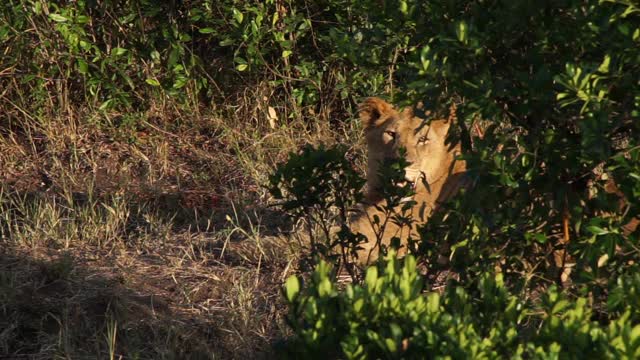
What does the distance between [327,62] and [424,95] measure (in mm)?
3998

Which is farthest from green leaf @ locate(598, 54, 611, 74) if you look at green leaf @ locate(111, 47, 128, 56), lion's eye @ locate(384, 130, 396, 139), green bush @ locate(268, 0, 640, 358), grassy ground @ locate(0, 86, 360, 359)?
green leaf @ locate(111, 47, 128, 56)

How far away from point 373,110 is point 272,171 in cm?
97

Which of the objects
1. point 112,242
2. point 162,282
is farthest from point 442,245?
point 112,242

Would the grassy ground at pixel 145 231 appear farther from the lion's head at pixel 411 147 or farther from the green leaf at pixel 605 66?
the green leaf at pixel 605 66

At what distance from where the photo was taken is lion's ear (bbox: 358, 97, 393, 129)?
5852 millimetres

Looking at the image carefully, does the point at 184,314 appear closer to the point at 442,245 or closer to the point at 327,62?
the point at 442,245

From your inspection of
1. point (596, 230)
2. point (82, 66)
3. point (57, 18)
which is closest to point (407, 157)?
point (82, 66)

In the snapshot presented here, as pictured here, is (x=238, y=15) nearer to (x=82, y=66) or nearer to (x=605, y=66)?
(x=82, y=66)

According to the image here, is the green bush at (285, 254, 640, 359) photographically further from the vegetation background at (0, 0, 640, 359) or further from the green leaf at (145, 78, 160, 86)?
the green leaf at (145, 78, 160, 86)

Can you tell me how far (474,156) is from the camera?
308 centimetres

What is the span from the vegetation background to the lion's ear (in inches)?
22.7

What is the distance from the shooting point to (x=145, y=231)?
18.5 feet

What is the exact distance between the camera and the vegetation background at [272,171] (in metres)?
2.59

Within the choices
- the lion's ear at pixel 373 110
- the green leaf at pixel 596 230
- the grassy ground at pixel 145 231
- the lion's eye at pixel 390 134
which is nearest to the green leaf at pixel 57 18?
the grassy ground at pixel 145 231
